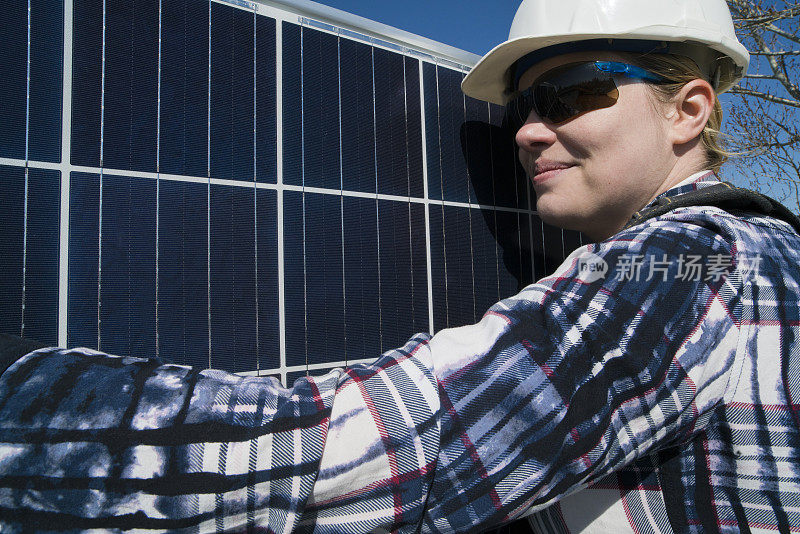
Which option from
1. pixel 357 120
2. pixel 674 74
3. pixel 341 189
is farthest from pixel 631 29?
pixel 341 189

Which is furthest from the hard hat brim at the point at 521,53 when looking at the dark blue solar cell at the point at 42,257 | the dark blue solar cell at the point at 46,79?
the dark blue solar cell at the point at 42,257

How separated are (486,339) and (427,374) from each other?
118mm

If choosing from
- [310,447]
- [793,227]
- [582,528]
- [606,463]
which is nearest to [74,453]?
[310,447]

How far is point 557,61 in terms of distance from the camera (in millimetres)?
1849

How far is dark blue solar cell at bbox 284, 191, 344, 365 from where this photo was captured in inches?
75.2

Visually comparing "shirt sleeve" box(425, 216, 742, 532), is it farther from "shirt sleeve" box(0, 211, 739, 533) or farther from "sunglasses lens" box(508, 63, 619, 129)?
"sunglasses lens" box(508, 63, 619, 129)

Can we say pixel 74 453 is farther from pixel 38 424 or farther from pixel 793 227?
pixel 793 227

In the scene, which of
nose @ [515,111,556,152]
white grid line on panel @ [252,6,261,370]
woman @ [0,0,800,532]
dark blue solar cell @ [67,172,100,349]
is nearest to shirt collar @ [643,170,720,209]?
woman @ [0,0,800,532]

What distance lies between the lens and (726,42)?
5.77 feet

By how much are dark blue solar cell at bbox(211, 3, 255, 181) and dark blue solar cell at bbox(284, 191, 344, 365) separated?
227 millimetres

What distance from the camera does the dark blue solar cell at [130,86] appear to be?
5.36 ft

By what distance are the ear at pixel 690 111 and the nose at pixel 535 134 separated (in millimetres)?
390

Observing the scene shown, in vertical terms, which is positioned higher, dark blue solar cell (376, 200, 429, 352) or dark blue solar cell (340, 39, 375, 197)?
dark blue solar cell (340, 39, 375, 197)

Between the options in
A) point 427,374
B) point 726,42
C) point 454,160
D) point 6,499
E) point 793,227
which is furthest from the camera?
point 454,160
